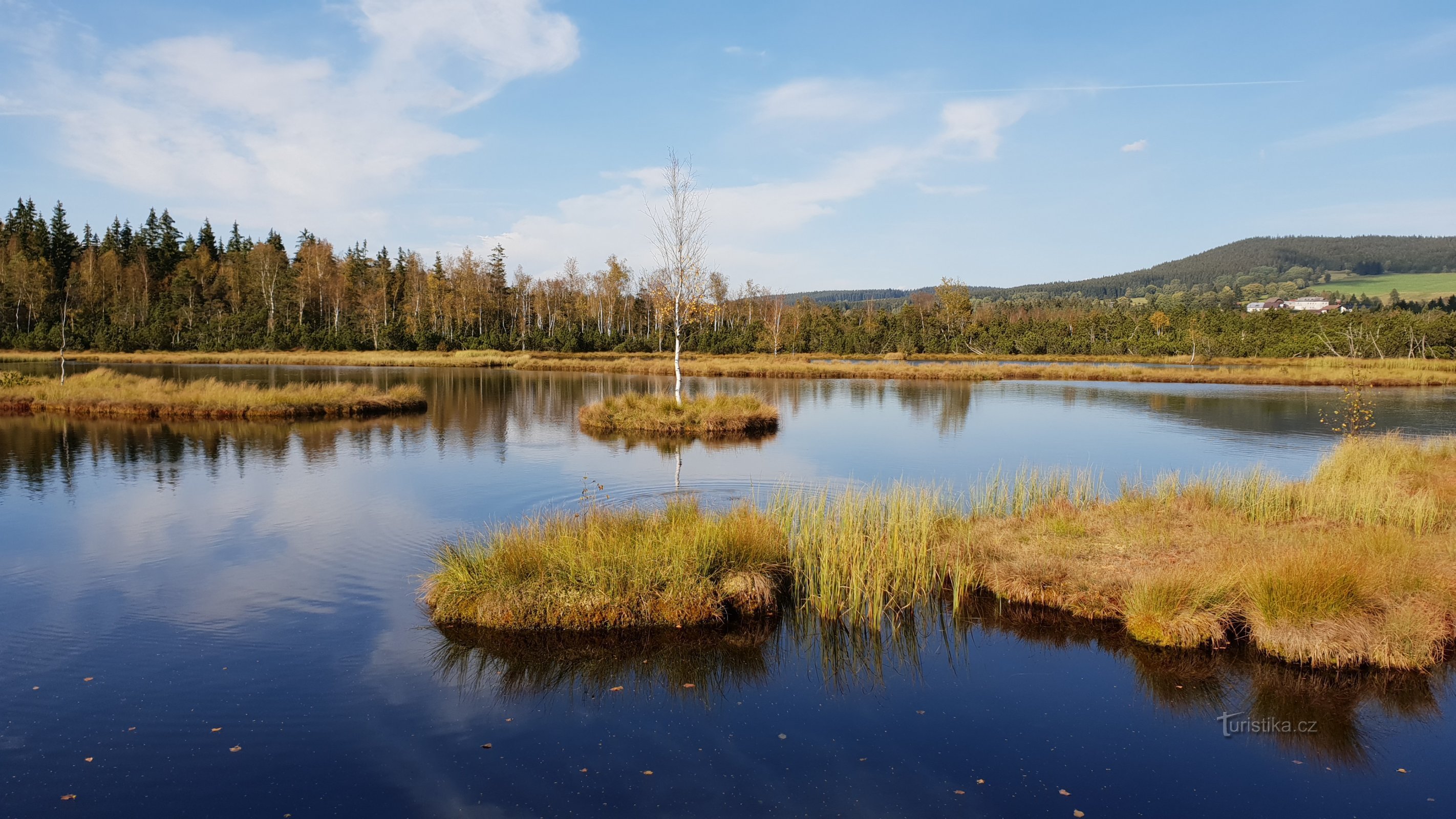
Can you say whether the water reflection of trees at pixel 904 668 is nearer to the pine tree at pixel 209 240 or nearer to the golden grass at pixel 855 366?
the golden grass at pixel 855 366

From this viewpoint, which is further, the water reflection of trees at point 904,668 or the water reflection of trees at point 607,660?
the water reflection of trees at point 607,660

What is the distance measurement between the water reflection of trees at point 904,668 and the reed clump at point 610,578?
242mm

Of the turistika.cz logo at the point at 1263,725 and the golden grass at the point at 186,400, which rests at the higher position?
the golden grass at the point at 186,400

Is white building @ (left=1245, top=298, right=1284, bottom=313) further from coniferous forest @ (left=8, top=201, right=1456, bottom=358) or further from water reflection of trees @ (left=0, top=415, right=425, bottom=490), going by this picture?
water reflection of trees @ (left=0, top=415, right=425, bottom=490)

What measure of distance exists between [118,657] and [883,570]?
881 centimetres

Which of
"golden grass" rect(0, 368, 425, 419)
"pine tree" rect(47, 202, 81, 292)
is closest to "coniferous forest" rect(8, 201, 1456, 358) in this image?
"pine tree" rect(47, 202, 81, 292)

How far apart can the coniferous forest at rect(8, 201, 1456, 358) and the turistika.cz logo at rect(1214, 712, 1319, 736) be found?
209 ft

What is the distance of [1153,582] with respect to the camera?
981 cm

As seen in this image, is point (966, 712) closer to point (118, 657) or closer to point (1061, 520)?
point (1061, 520)

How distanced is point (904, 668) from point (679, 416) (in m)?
19.6

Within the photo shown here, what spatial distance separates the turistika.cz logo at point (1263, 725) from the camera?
772cm

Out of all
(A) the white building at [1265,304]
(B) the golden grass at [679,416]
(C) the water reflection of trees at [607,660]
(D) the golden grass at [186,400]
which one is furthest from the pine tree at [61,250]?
(A) the white building at [1265,304]

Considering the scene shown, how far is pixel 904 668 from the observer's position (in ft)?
29.9

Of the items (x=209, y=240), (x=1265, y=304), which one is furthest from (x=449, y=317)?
(x=1265, y=304)
